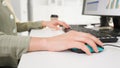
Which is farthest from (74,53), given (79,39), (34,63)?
(34,63)

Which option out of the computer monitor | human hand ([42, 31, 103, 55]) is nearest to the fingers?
human hand ([42, 31, 103, 55])

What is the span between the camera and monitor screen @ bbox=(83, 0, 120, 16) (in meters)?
1.28

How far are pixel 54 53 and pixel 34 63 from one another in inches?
4.6

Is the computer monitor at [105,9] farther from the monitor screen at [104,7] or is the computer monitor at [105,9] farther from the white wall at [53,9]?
the white wall at [53,9]

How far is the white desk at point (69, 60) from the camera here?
0.54 meters

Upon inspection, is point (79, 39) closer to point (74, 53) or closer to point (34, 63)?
point (74, 53)

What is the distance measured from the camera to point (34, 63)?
556 mm

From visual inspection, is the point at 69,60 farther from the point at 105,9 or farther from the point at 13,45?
the point at 105,9

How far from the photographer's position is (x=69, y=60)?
587mm

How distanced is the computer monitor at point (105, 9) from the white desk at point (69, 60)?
25.2 inches

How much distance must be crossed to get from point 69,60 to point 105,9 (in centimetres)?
88

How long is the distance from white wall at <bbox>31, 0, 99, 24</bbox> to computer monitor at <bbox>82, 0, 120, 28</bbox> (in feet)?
4.25

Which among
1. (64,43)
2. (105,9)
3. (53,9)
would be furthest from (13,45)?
(53,9)

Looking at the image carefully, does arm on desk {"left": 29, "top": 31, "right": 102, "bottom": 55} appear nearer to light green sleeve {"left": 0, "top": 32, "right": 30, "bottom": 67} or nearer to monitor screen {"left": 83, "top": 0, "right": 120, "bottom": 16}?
light green sleeve {"left": 0, "top": 32, "right": 30, "bottom": 67}
